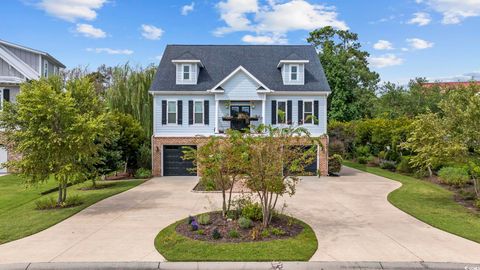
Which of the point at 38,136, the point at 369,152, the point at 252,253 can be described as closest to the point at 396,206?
the point at 252,253

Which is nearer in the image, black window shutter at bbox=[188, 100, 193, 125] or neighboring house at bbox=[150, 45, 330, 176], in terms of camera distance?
neighboring house at bbox=[150, 45, 330, 176]

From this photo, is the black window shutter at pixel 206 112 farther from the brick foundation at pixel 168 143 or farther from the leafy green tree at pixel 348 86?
the leafy green tree at pixel 348 86

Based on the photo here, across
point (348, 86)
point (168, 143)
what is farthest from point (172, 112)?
point (348, 86)

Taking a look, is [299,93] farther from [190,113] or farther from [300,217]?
[300,217]

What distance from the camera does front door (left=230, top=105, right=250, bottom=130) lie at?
71.8 ft

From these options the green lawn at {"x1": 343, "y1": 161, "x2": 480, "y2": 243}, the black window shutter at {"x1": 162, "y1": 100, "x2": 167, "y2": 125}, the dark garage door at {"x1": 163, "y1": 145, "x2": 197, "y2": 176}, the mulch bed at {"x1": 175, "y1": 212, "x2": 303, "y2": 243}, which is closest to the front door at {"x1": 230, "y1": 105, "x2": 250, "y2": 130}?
the dark garage door at {"x1": 163, "y1": 145, "x2": 197, "y2": 176}

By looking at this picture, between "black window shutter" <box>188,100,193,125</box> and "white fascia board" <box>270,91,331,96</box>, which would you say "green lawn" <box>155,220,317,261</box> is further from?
"white fascia board" <box>270,91,331,96</box>

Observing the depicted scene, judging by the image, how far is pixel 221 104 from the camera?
2252 cm

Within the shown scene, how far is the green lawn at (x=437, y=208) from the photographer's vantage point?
9516 mm

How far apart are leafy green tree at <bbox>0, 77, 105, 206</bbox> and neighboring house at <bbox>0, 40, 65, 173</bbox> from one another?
1290 cm

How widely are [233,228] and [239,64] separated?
1741 centimetres

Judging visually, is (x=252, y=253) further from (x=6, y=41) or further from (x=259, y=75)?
(x=6, y=41)

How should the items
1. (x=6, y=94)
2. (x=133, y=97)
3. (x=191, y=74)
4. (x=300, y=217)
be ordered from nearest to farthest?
(x=300, y=217) < (x=191, y=74) < (x=6, y=94) < (x=133, y=97)

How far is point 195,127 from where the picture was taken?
72.7 ft
